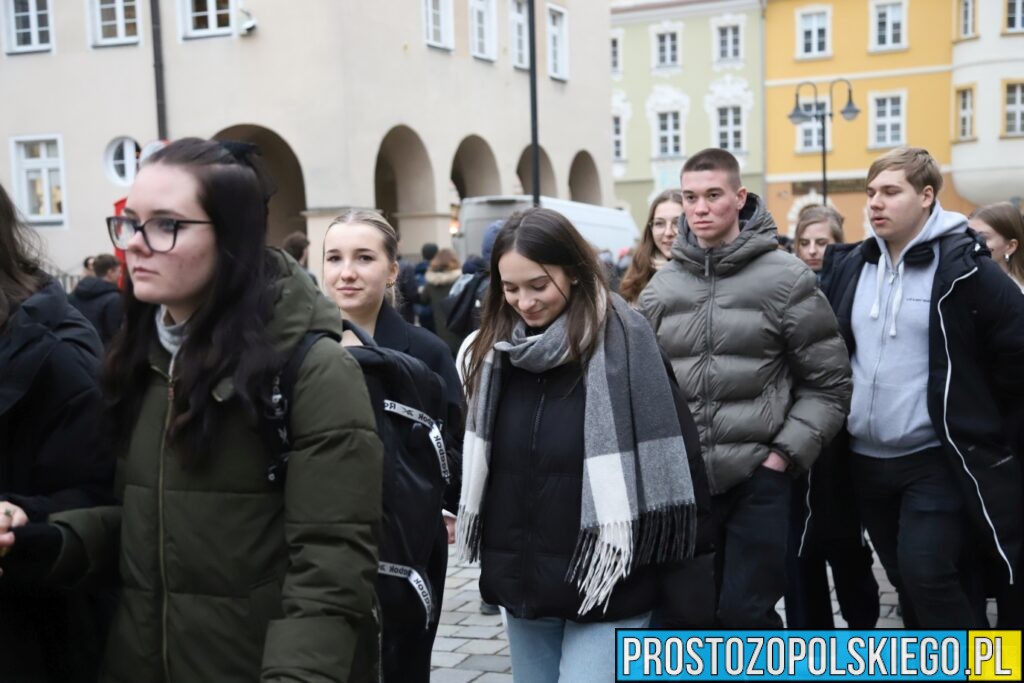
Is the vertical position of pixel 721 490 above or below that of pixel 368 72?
below

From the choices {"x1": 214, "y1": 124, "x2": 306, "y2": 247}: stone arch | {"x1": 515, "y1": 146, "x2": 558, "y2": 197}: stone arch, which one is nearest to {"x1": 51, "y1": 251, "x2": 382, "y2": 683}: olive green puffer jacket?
{"x1": 214, "y1": 124, "x2": 306, "y2": 247}: stone arch

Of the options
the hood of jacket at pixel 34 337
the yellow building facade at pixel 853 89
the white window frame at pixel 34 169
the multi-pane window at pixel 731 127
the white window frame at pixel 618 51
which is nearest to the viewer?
the hood of jacket at pixel 34 337

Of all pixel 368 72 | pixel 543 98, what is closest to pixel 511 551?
pixel 368 72

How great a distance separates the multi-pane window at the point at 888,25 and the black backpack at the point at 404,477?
5069 centimetres

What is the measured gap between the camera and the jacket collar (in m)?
4.50

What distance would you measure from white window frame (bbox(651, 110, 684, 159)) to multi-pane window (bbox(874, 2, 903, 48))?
8.75 meters

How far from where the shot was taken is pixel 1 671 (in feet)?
9.20

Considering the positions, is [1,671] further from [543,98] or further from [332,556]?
[543,98]

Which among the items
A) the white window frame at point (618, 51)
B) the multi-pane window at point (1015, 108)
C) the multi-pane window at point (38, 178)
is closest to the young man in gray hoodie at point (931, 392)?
the multi-pane window at point (38, 178)

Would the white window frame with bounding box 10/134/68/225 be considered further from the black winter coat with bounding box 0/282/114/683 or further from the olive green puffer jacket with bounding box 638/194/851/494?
the black winter coat with bounding box 0/282/114/683

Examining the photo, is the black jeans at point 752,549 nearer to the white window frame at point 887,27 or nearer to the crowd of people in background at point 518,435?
the crowd of people in background at point 518,435

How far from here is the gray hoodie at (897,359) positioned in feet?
17.0

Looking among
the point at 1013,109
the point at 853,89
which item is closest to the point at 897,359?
the point at 1013,109

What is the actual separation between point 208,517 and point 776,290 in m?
3.13
